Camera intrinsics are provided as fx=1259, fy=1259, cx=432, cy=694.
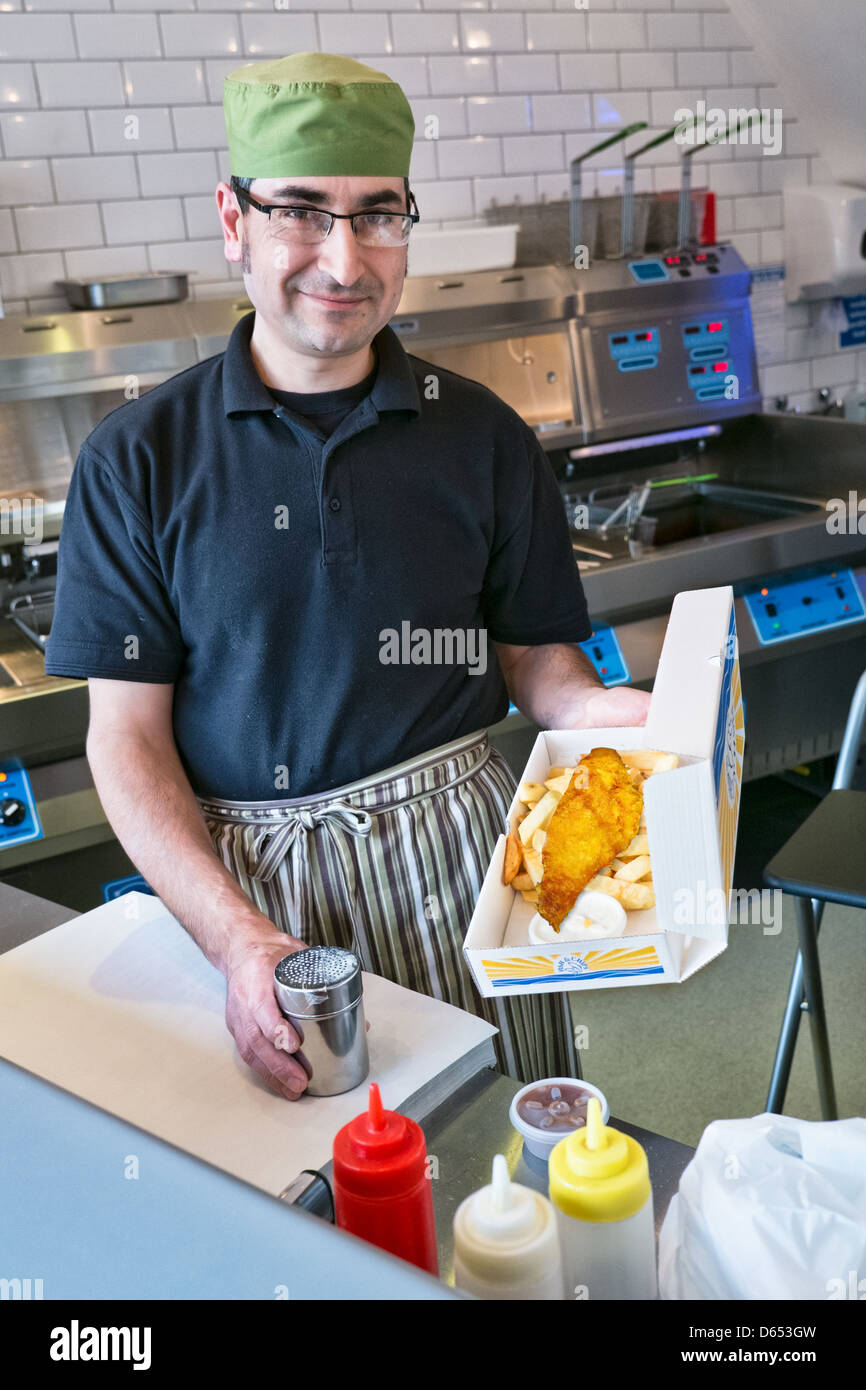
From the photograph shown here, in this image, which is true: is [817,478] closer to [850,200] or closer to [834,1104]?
[850,200]

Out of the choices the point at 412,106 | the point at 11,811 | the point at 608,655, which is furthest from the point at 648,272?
the point at 11,811

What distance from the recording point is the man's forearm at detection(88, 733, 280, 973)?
133 cm

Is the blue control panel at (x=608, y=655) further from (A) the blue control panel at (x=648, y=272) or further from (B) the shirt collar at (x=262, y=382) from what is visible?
(B) the shirt collar at (x=262, y=382)

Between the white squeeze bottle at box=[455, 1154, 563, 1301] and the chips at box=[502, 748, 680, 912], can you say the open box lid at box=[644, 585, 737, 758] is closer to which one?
the chips at box=[502, 748, 680, 912]

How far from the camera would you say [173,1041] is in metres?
1.21

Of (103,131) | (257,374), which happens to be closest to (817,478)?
(103,131)

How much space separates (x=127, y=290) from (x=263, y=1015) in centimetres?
224

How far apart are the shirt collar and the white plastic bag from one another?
3.28 feet

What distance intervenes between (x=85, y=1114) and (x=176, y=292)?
2.52m

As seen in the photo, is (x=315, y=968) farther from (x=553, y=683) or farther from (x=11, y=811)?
(x=11, y=811)

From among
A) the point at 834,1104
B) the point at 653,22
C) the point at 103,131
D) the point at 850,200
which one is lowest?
the point at 834,1104

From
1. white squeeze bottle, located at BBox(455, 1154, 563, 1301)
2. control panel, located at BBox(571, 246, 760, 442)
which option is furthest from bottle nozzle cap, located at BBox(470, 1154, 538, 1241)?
control panel, located at BBox(571, 246, 760, 442)

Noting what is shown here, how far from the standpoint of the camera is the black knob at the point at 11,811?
2.39m
